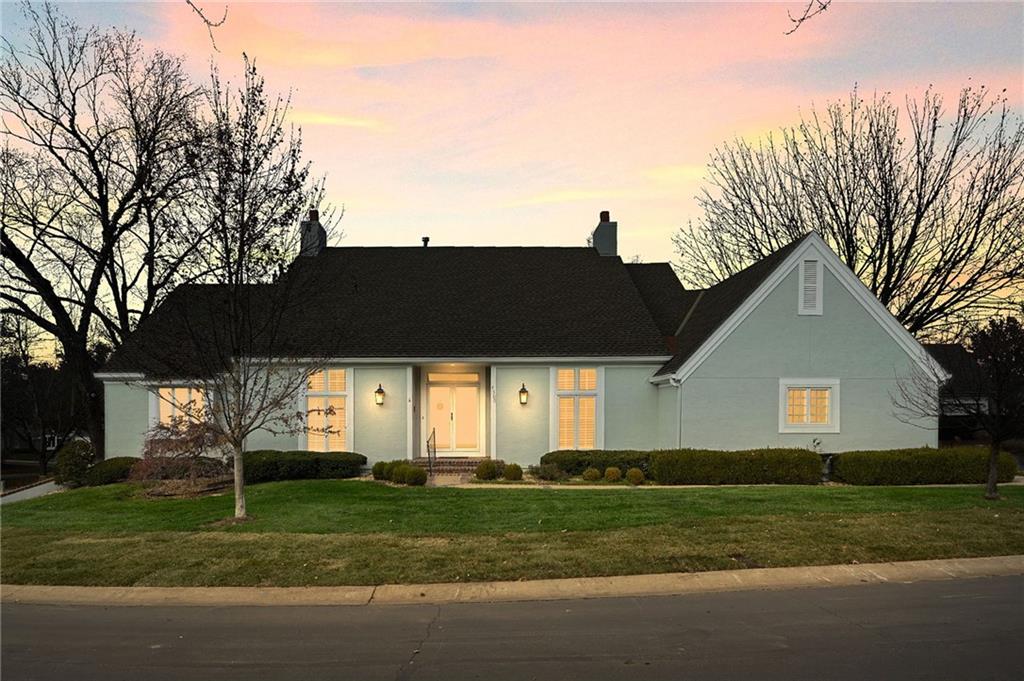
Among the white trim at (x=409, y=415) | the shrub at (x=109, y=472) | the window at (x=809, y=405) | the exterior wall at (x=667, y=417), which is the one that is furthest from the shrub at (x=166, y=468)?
the window at (x=809, y=405)

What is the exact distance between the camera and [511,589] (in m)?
7.92

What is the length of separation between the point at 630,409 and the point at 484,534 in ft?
34.2

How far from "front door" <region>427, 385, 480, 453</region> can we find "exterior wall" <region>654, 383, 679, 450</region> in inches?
226

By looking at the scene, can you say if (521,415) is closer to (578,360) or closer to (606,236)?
(578,360)

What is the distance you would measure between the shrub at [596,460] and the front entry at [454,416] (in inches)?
138

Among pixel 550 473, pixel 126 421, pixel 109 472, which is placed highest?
pixel 126 421

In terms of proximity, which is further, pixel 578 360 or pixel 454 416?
pixel 454 416

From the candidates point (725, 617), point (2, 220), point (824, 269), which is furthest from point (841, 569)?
point (2, 220)

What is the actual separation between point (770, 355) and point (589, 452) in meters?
5.73

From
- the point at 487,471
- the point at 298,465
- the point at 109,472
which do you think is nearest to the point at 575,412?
the point at 487,471

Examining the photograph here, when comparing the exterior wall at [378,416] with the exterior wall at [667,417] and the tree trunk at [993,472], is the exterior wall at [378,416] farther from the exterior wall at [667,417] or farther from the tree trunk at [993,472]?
the tree trunk at [993,472]

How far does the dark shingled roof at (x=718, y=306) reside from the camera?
59.7 ft

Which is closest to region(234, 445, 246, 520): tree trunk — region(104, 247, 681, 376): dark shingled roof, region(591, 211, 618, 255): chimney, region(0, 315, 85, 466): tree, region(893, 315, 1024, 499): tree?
region(104, 247, 681, 376): dark shingled roof

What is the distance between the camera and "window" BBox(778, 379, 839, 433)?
1828cm
